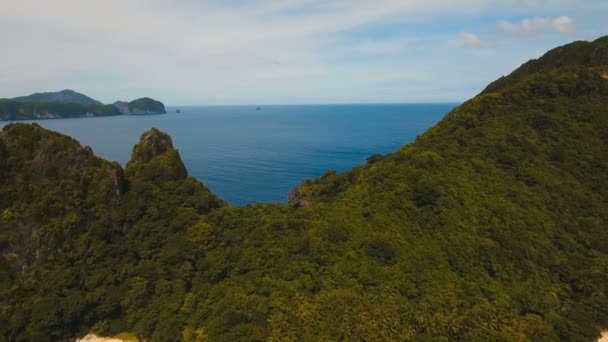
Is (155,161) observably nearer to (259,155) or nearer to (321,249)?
(321,249)

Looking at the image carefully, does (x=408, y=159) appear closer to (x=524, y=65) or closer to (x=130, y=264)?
(x=130, y=264)

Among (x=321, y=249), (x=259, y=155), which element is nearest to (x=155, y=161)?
(x=321, y=249)

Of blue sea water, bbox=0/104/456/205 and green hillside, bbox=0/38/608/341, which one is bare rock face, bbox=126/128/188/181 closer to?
green hillside, bbox=0/38/608/341

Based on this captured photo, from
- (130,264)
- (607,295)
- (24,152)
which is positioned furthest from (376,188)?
(24,152)

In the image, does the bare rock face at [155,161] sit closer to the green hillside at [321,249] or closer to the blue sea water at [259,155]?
the green hillside at [321,249]

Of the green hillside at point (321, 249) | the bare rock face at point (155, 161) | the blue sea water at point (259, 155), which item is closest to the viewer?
Answer: the green hillside at point (321, 249)

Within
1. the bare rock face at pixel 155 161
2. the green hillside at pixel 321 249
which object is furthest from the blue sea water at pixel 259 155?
the green hillside at pixel 321 249

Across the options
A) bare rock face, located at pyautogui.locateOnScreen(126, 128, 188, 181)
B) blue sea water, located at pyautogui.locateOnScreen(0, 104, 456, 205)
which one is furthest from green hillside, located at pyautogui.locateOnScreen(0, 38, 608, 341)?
blue sea water, located at pyautogui.locateOnScreen(0, 104, 456, 205)

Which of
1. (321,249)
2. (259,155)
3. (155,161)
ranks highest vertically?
(155,161)
